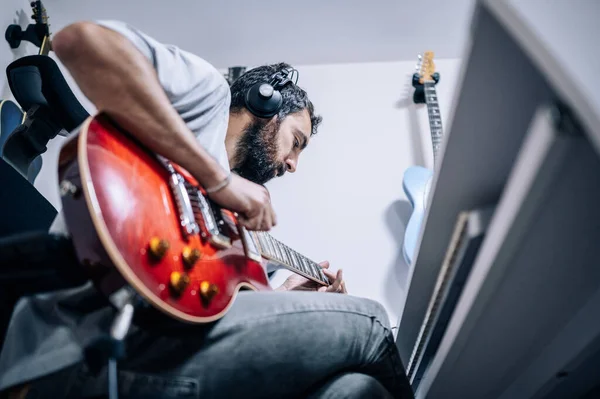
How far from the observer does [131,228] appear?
23.7 inches

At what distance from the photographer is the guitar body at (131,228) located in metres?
0.56

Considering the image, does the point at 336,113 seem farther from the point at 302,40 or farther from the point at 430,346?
the point at 430,346

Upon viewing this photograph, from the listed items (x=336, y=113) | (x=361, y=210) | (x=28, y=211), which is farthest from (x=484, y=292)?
(x=336, y=113)

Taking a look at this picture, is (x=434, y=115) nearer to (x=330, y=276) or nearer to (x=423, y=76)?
(x=423, y=76)

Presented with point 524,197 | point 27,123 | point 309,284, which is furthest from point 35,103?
point 524,197

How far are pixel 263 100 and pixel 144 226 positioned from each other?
644 mm

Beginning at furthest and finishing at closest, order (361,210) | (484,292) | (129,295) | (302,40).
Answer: (302,40)
(361,210)
(129,295)
(484,292)

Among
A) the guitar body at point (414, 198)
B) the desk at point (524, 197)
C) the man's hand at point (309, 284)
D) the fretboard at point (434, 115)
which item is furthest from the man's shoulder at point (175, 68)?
the fretboard at point (434, 115)

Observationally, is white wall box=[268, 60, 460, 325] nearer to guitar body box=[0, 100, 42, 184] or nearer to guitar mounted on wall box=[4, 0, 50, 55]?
guitar body box=[0, 100, 42, 184]

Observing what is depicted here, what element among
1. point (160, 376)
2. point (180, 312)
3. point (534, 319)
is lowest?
point (160, 376)

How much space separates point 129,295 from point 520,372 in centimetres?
56

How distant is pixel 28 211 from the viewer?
87 cm

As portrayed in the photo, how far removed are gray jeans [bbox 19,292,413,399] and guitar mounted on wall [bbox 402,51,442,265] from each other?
685 millimetres

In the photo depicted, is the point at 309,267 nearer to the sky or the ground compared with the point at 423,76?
nearer to the ground
